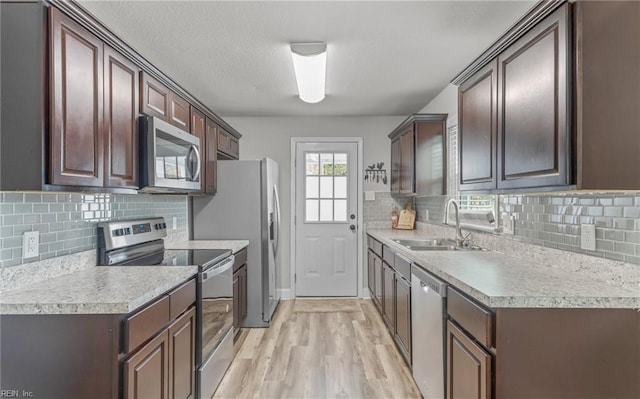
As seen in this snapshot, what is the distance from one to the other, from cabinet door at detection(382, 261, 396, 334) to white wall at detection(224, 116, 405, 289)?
153 cm

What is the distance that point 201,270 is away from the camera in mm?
2051

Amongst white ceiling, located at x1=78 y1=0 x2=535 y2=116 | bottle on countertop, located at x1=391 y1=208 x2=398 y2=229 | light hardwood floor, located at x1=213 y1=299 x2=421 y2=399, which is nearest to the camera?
white ceiling, located at x1=78 y1=0 x2=535 y2=116

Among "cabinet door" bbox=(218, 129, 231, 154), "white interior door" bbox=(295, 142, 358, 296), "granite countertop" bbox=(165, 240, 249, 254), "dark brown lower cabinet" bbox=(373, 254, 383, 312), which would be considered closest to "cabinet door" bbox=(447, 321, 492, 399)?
"dark brown lower cabinet" bbox=(373, 254, 383, 312)

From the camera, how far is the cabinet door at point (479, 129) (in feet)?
5.94

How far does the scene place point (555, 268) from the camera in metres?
1.76

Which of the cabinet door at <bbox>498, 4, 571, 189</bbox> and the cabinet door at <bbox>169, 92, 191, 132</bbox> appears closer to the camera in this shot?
the cabinet door at <bbox>498, 4, 571, 189</bbox>

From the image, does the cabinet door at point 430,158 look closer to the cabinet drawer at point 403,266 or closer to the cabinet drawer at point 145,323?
the cabinet drawer at point 403,266

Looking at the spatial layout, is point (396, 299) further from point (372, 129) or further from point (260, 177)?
point (372, 129)

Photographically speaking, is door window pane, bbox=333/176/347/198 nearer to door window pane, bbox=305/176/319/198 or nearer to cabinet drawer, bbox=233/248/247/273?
door window pane, bbox=305/176/319/198

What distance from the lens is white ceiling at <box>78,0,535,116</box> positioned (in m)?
1.91

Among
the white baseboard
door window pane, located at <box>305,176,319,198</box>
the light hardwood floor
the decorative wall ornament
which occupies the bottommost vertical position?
the light hardwood floor

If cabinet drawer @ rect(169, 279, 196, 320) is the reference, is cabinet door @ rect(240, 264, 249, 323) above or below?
below

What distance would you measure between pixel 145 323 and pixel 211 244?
5.37ft

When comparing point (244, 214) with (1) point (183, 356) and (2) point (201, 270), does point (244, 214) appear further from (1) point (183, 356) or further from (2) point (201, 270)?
(1) point (183, 356)
